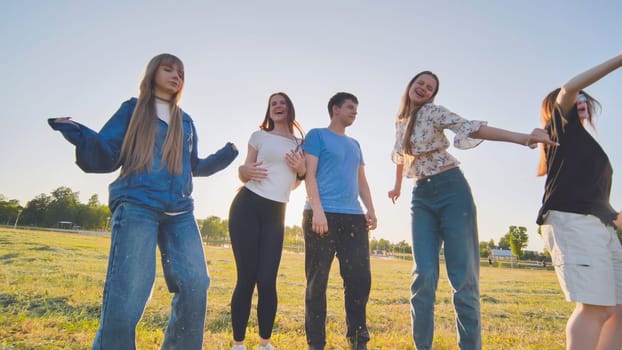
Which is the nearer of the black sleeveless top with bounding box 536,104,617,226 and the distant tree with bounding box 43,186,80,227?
the black sleeveless top with bounding box 536,104,617,226

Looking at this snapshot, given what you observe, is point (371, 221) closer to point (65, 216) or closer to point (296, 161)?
point (296, 161)

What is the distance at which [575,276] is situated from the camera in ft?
9.04

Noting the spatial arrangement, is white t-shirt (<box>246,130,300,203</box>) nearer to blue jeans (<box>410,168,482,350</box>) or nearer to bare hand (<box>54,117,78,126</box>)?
blue jeans (<box>410,168,482,350</box>)

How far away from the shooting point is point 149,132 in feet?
9.26

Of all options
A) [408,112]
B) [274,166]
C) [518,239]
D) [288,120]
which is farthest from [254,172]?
[518,239]

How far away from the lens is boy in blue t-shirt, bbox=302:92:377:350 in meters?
3.87

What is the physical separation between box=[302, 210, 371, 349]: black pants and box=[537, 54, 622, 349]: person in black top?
1.82 metres

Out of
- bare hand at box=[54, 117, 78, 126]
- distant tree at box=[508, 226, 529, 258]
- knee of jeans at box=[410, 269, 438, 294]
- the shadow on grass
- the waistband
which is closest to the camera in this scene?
bare hand at box=[54, 117, 78, 126]

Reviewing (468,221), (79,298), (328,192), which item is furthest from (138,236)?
(79,298)

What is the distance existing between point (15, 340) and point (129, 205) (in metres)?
3.09

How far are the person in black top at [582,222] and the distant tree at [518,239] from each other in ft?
288

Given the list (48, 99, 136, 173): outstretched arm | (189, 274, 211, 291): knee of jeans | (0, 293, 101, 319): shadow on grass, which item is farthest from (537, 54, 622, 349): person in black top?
(0, 293, 101, 319): shadow on grass

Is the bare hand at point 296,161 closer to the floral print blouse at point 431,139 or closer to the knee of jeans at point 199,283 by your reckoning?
the floral print blouse at point 431,139

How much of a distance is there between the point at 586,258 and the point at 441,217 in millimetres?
1103
